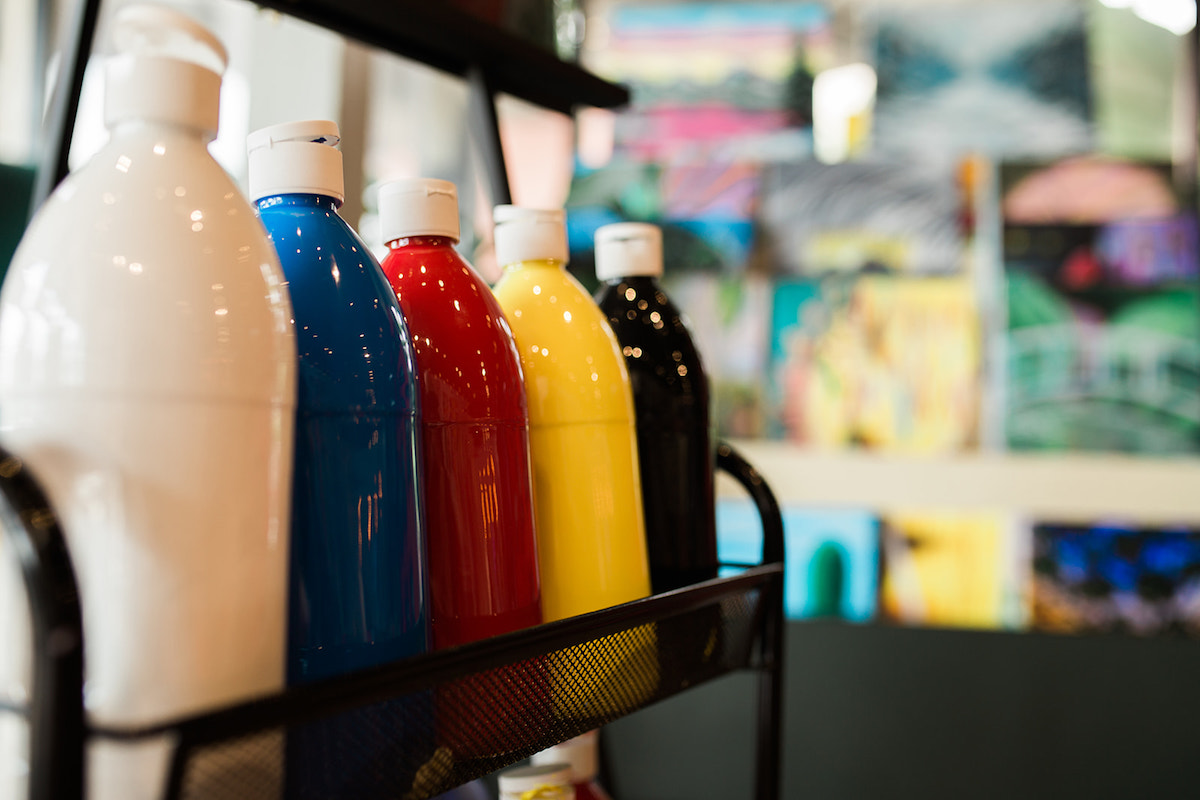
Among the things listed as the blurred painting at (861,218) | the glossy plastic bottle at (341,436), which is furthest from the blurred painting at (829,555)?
the glossy plastic bottle at (341,436)

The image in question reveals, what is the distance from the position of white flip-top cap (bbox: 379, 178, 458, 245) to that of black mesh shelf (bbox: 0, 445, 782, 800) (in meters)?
0.20

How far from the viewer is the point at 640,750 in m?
1.19

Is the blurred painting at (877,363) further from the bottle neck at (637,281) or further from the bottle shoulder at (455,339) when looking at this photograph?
the bottle shoulder at (455,339)

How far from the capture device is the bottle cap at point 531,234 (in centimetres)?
53

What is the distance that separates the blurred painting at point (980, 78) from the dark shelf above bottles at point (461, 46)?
125 centimetres

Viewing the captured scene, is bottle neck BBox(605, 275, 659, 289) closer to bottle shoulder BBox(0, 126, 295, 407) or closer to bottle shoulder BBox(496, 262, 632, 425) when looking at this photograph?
bottle shoulder BBox(496, 262, 632, 425)

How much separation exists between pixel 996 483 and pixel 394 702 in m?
1.70

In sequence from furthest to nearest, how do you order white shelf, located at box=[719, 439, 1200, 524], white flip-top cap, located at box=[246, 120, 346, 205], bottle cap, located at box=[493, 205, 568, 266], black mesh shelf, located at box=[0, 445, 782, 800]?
white shelf, located at box=[719, 439, 1200, 524], bottle cap, located at box=[493, 205, 568, 266], white flip-top cap, located at box=[246, 120, 346, 205], black mesh shelf, located at box=[0, 445, 782, 800]

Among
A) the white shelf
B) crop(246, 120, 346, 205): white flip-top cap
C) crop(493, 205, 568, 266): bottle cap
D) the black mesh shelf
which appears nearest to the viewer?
the black mesh shelf

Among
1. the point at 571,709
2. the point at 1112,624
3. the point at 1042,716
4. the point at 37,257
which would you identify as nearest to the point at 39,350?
Answer: the point at 37,257

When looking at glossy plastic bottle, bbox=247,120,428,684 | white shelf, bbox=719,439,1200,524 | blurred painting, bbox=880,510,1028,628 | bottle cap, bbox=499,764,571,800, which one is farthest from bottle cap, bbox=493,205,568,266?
blurred painting, bbox=880,510,1028,628

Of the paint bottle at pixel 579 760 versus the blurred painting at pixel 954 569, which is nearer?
the paint bottle at pixel 579 760

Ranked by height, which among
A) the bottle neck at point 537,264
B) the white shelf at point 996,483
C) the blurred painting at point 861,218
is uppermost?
the blurred painting at point 861,218

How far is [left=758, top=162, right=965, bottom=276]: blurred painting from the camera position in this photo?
1.87 m
